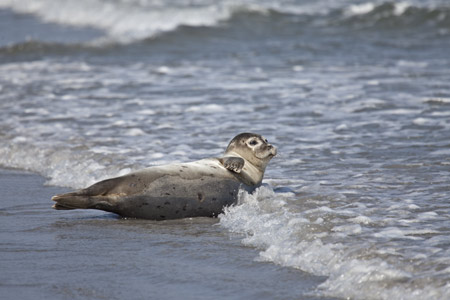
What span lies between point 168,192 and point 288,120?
3.81 meters

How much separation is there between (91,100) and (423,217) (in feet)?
20.6

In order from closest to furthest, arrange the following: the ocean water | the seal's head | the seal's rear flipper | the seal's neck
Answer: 1. the ocean water
2. the seal's rear flipper
3. the seal's neck
4. the seal's head

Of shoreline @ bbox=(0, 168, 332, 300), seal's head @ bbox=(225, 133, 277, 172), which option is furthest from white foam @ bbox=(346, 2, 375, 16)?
shoreline @ bbox=(0, 168, 332, 300)

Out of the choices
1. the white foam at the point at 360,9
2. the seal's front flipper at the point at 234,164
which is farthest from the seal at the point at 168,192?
the white foam at the point at 360,9

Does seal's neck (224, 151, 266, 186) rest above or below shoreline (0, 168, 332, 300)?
above

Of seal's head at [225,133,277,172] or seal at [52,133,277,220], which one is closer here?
seal at [52,133,277,220]

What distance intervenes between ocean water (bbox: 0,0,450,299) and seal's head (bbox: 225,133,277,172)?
0.86 feet

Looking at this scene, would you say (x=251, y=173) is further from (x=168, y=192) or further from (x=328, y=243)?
(x=328, y=243)

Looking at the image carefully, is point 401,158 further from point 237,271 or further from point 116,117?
point 116,117

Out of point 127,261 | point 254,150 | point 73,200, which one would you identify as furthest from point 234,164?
point 127,261

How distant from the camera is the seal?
5473 millimetres

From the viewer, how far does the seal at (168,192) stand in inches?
215

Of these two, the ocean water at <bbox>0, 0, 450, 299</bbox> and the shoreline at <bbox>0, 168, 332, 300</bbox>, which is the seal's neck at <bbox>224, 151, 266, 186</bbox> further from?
the shoreline at <bbox>0, 168, 332, 300</bbox>

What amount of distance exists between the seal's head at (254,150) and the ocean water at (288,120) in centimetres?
26
